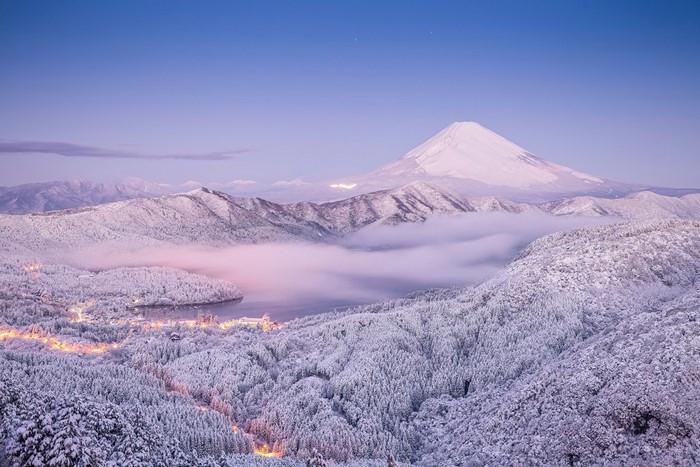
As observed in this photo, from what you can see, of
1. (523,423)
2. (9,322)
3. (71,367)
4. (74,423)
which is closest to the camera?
(74,423)

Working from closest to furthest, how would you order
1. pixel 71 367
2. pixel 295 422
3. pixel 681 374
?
pixel 681 374, pixel 295 422, pixel 71 367

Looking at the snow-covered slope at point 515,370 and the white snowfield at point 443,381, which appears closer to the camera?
the white snowfield at point 443,381

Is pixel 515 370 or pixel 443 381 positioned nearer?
pixel 515 370

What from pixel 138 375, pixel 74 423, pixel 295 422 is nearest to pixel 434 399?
pixel 295 422

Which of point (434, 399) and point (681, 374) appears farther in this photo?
point (434, 399)

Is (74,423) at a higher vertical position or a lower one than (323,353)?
higher

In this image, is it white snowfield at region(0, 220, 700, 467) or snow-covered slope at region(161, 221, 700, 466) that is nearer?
white snowfield at region(0, 220, 700, 467)

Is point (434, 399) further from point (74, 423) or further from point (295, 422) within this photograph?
point (74, 423)

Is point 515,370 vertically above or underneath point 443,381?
above
